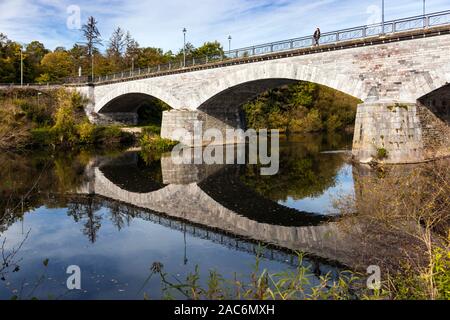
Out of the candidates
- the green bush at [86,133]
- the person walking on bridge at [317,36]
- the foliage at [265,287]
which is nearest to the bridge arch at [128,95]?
the green bush at [86,133]

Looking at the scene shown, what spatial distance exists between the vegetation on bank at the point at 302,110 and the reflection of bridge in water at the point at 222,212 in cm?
2602

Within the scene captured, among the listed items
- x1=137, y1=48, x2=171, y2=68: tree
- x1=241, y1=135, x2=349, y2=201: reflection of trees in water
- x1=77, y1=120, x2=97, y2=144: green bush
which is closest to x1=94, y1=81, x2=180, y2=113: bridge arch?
x1=77, y1=120, x2=97, y2=144: green bush

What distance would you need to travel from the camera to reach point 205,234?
10875 millimetres

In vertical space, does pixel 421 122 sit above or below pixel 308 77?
below

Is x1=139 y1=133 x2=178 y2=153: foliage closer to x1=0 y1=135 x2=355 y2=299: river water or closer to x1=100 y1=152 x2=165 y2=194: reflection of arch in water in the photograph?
x1=100 y1=152 x2=165 y2=194: reflection of arch in water

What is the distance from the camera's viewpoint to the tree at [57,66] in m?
57.5

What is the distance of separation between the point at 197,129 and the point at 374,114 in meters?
16.3

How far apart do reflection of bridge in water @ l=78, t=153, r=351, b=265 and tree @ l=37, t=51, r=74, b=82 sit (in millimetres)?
41316

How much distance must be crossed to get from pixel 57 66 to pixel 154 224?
5476 centimetres

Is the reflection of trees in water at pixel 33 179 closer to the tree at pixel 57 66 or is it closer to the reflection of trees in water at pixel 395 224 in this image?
the reflection of trees in water at pixel 395 224

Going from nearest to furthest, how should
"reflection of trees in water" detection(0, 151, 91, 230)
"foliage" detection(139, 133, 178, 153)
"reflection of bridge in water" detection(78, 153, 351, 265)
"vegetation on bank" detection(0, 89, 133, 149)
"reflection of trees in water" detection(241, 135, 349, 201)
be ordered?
"reflection of bridge in water" detection(78, 153, 351, 265)
"reflection of trees in water" detection(0, 151, 91, 230)
"reflection of trees in water" detection(241, 135, 349, 201)
"vegetation on bank" detection(0, 89, 133, 149)
"foliage" detection(139, 133, 178, 153)

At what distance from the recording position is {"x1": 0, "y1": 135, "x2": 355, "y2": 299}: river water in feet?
27.0
